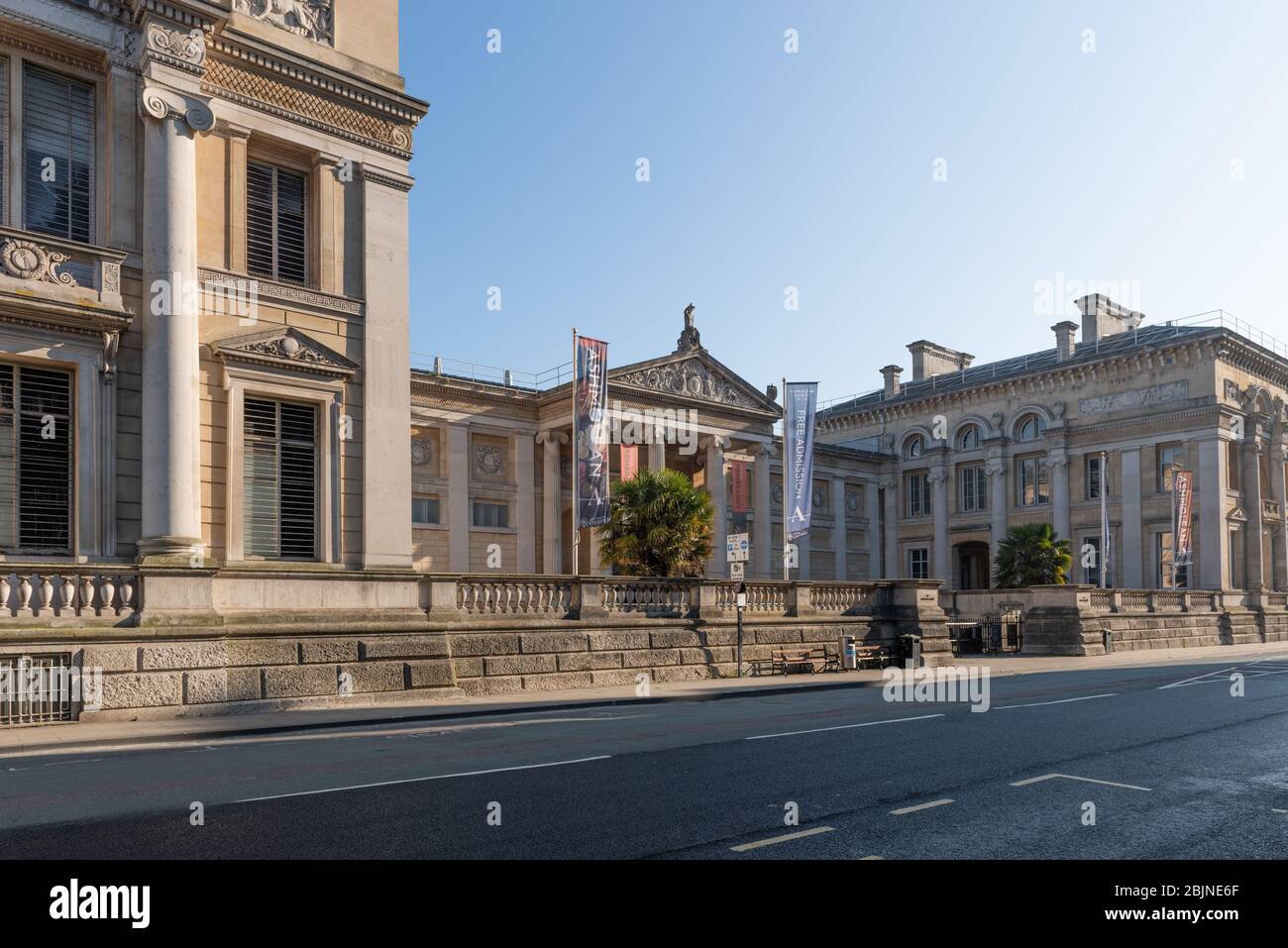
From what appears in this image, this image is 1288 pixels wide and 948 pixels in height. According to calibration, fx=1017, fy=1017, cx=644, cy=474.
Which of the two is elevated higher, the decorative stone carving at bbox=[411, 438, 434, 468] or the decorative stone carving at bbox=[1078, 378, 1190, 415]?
the decorative stone carving at bbox=[1078, 378, 1190, 415]

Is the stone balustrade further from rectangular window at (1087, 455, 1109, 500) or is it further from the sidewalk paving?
rectangular window at (1087, 455, 1109, 500)

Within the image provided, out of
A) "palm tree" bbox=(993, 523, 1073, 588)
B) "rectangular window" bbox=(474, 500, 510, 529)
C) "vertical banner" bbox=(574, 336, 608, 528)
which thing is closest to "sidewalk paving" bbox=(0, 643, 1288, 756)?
"vertical banner" bbox=(574, 336, 608, 528)

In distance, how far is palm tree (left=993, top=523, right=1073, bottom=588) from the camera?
4466 centimetres

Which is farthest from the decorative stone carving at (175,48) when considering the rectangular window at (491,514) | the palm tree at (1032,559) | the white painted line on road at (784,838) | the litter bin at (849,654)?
the palm tree at (1032,559)

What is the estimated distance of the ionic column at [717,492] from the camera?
53.2 meters

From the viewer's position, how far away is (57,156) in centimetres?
1806

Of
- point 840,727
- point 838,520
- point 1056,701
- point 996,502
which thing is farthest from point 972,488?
point 840,727

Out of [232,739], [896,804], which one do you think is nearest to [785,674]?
[232,739]

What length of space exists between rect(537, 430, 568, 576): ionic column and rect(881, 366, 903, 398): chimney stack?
30.4m

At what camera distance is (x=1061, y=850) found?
7180 mm

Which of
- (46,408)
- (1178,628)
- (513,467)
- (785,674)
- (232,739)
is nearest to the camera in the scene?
(232,739)

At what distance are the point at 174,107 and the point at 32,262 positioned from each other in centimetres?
388
